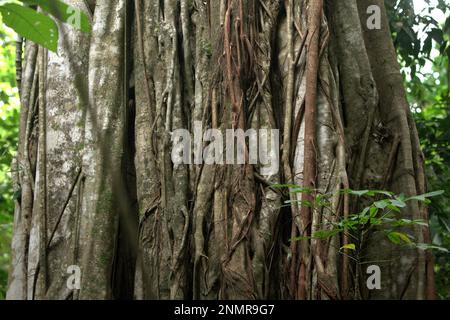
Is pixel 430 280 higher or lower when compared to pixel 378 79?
lower

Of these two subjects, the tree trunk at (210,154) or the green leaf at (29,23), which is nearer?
the green leaf at (29,23)

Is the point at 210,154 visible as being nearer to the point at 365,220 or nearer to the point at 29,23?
the point at 365,220

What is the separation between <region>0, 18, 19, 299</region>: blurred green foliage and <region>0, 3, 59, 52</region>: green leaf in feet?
8.84

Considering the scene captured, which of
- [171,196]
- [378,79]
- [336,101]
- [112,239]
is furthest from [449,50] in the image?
[112,239]

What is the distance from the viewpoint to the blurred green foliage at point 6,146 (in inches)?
166

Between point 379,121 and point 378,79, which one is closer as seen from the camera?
point 379,121

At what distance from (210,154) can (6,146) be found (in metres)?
2.73

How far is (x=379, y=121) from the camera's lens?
10.5ft

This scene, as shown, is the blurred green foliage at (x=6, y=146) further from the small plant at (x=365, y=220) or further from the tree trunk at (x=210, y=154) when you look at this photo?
the small plant at (x=365, y=220)

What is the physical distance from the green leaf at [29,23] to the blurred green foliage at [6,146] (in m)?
2.69

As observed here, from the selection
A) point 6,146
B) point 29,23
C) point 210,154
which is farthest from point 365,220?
point 6,146

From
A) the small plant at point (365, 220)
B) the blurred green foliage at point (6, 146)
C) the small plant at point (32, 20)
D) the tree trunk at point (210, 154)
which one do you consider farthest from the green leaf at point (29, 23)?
the blurred green foliage at point (6, 146)

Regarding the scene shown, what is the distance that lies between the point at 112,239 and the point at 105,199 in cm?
20
